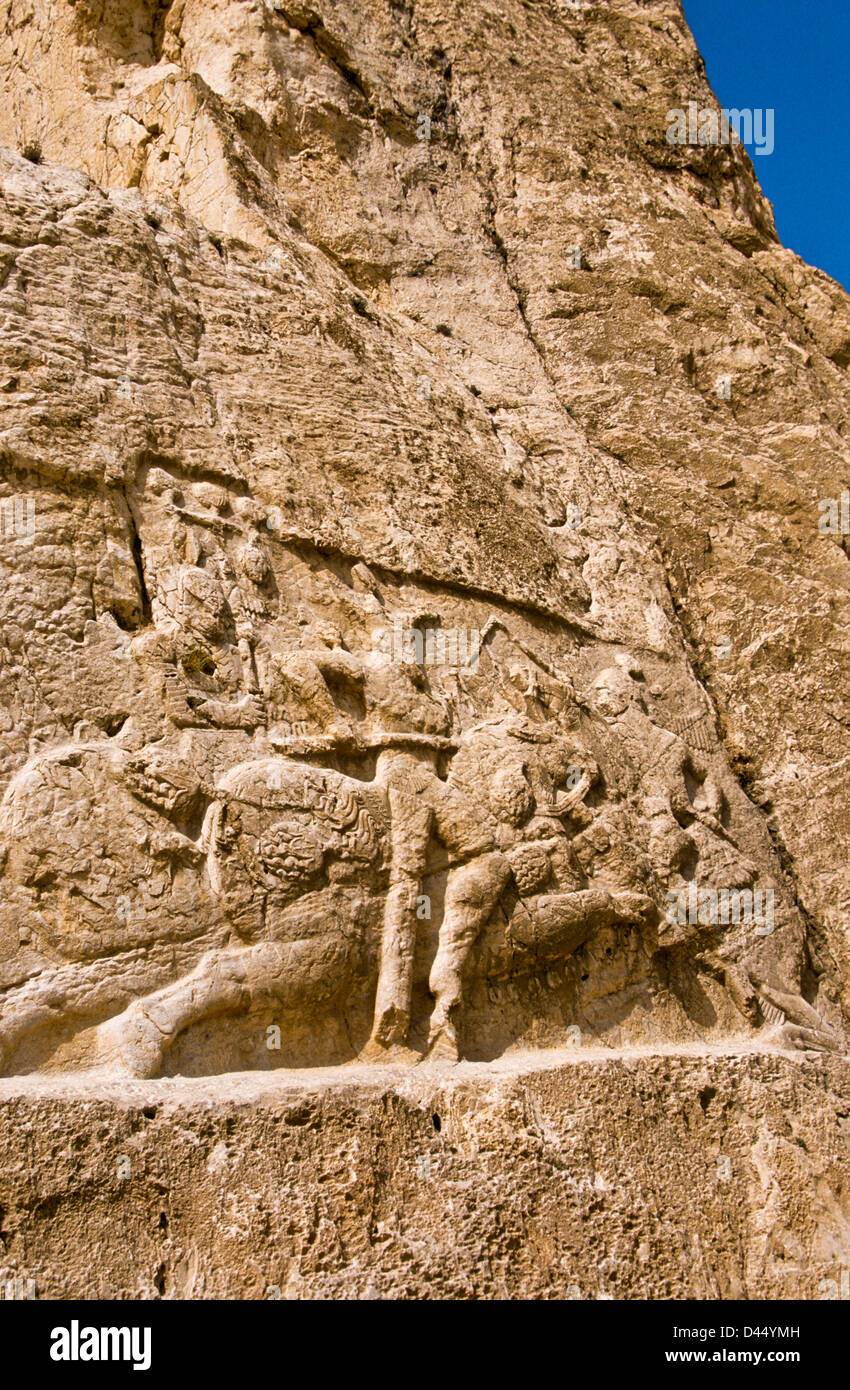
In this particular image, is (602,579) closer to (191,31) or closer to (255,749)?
(255,749)

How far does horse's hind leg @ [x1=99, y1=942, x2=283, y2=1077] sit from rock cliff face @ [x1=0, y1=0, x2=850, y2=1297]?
0.02m

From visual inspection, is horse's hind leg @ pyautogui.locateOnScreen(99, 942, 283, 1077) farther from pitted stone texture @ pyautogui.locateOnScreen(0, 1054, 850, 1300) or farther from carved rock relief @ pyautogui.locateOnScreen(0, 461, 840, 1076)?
pitted stone texture @ pyautogui.locateOnScreen(0, 1054, 850, 1300)

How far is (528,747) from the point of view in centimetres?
629

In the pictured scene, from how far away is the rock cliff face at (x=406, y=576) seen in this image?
507cm

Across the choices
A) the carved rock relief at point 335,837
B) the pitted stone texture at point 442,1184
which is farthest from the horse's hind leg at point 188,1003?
the pitted stone texture at point 442,1184

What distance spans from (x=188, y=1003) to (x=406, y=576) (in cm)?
Answer: 282

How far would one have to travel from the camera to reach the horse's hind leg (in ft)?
15.2

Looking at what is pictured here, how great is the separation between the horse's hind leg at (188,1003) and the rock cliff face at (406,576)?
0.02 m

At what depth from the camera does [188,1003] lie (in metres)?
4.80

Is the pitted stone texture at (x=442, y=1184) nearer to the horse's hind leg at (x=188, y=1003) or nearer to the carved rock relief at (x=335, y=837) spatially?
the horse's hind leg at (x=188, y=1003)

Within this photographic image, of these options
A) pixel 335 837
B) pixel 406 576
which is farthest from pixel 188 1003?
pixel 406 576

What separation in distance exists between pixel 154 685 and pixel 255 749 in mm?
549

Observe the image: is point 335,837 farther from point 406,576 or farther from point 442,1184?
point 406,576

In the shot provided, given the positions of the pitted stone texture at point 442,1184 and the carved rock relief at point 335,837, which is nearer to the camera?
the pitted stone texture at point 442,1184
